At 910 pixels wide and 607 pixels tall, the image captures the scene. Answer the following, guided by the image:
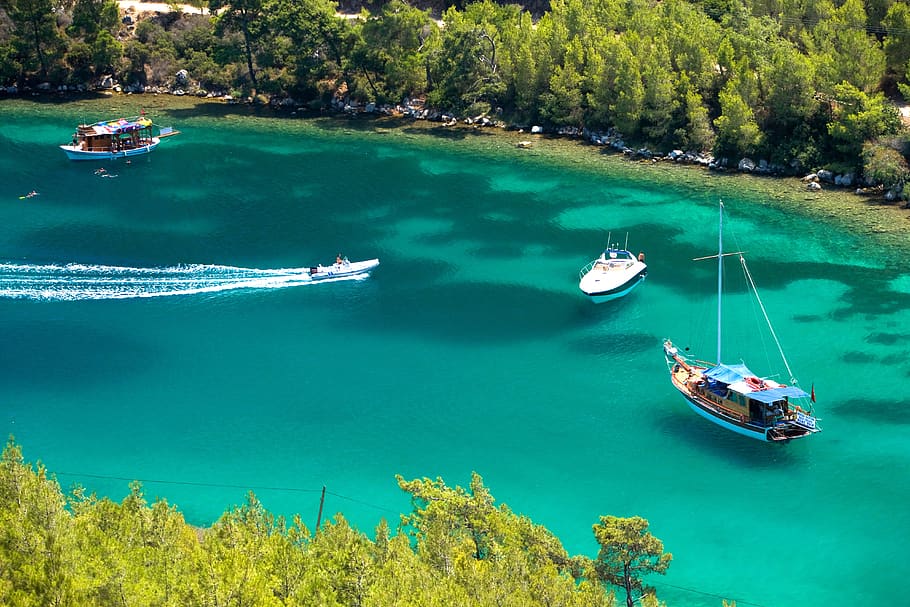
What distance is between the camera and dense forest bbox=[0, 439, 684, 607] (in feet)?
128

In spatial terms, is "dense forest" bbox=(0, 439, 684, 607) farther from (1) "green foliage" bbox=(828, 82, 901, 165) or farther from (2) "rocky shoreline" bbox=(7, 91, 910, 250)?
(1) "green foliage" bbox=(828, 82, 901, 165)

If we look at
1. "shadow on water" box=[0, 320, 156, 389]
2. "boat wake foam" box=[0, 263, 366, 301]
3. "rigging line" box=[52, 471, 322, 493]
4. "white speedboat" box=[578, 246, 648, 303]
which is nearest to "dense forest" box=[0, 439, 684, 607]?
"rigging line" box=[52, 471, 322, 493]

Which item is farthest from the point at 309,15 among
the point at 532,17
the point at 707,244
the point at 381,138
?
the point at 707,244

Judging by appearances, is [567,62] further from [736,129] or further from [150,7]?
[150,7]

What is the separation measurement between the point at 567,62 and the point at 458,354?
53206mm

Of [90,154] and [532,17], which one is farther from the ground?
[532,17]

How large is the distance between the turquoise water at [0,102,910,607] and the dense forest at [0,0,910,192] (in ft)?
32.2

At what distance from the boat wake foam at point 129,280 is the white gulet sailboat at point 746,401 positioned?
92.3ft

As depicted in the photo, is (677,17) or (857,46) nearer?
(857,46)

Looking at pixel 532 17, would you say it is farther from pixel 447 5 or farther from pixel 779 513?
pixel 779 513

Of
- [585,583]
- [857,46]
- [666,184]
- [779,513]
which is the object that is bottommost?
[779,513]

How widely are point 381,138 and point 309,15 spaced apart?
67.5 feet

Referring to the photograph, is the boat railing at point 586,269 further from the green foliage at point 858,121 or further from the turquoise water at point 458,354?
the green foliage at point 858,121

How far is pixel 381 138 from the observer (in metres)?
111
